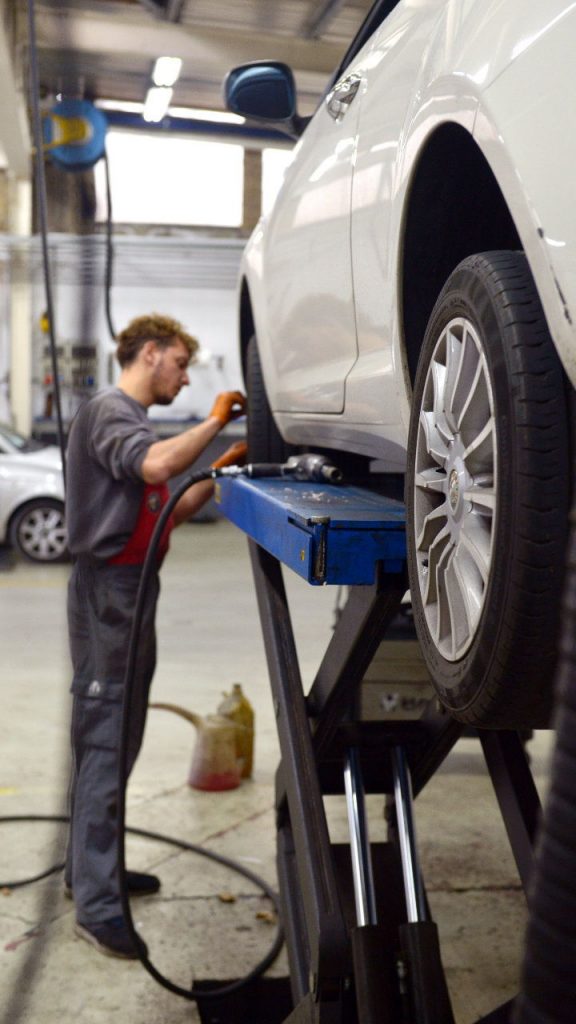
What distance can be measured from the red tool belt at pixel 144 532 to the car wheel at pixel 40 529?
5.96 m

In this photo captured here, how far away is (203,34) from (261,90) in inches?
290

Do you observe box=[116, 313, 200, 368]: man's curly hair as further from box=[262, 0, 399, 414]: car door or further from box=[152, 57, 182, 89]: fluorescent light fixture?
box=[152, 57, 182, 89]: fluorescent light fixture

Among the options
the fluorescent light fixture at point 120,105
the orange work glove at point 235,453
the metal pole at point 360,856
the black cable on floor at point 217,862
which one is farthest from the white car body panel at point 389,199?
the fluorescent light fixture at point 120,105

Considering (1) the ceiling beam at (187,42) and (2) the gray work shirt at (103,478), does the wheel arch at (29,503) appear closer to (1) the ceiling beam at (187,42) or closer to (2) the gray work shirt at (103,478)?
(1) the ceiling beam at (187,42)

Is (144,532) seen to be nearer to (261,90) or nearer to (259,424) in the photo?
(259,424)

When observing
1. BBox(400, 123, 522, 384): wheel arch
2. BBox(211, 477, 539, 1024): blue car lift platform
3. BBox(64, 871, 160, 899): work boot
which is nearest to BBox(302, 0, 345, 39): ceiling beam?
BBox(211, 477, 539, 1024): blue car lift platform

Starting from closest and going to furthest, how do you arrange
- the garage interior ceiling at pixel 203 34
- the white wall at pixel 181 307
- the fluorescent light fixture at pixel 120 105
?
the garage interior ceiling at pixel 203 34, the fluorescent light fixture at pixel 120 105, the white wall at pixel 181 307

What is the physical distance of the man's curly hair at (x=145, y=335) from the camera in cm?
349

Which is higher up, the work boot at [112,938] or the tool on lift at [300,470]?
the tool on lift at [300,470]

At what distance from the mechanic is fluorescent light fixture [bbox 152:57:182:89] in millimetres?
7237

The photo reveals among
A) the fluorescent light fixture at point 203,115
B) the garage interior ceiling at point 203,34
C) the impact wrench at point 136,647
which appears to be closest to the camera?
the impact wrench at point 136,647

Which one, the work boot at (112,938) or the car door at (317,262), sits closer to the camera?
the car door at (317,262)

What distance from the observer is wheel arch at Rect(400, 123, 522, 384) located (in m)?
1.74

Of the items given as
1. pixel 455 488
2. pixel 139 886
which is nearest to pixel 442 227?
pixel 455 488
